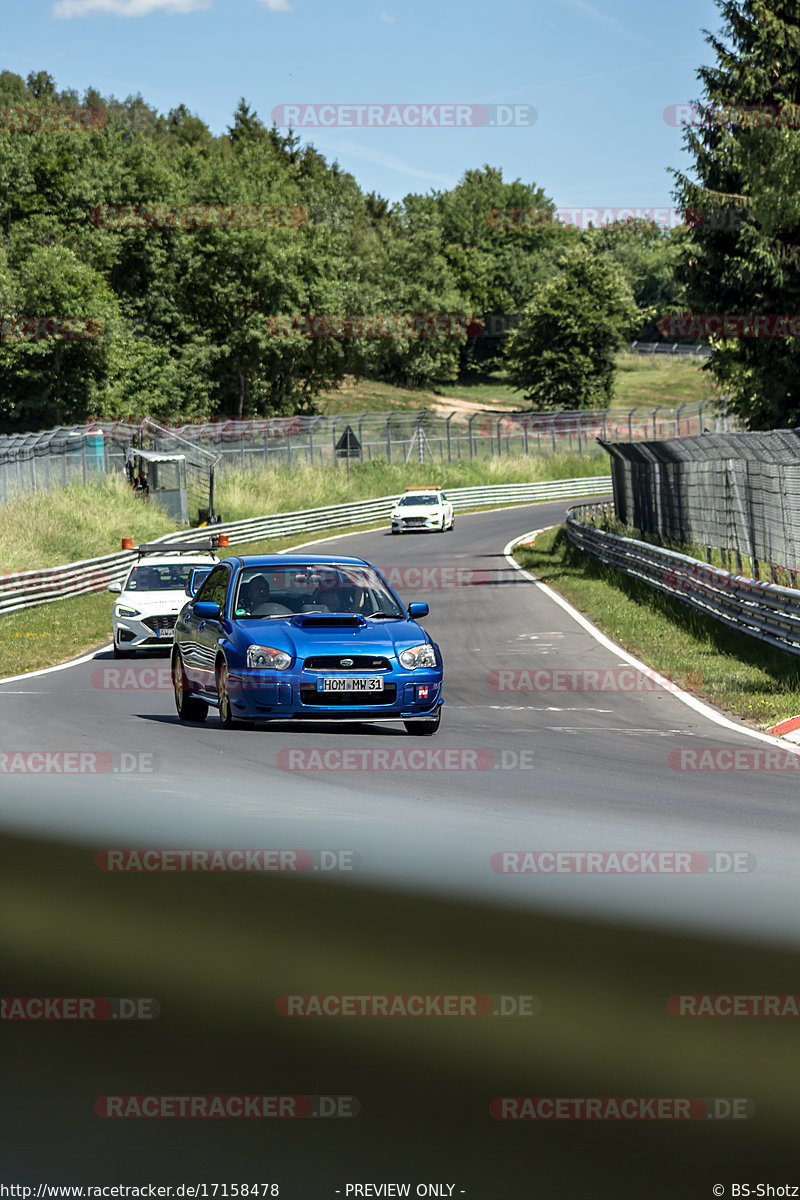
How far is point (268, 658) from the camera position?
11.7 meters

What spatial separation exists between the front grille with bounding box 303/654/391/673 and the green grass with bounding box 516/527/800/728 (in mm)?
3761

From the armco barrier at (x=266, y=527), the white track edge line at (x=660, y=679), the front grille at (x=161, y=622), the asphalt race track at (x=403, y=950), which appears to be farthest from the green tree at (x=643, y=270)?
the asphalt race track at (x=403, y=950)

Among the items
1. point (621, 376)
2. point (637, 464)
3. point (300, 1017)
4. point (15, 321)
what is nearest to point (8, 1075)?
point (300, 1017)

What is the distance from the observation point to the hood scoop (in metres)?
12.1

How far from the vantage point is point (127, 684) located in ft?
58.0

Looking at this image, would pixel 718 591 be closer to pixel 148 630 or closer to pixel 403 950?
pixel 148 630

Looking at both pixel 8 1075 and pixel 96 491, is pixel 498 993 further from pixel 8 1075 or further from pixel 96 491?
pixel 96 491

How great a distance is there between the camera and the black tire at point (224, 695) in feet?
39.6

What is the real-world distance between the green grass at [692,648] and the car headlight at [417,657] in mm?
3308

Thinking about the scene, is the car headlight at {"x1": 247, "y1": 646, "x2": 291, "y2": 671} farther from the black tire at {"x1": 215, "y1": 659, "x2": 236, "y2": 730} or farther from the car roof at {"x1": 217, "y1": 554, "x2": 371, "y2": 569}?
the car roof at {"x1": 217, "y1": 554, "x2": 371, "y2": 569}

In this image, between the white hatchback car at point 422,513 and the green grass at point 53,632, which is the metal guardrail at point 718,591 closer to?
the green grass at point 53,632

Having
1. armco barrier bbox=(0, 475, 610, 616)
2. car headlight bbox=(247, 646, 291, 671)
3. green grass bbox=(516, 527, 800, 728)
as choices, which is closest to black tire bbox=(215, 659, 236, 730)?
car headlight bbox=(247, 646, 291, 671)

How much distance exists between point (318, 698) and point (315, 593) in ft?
4.60

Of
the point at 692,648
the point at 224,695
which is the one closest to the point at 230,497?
the point at 692,648
